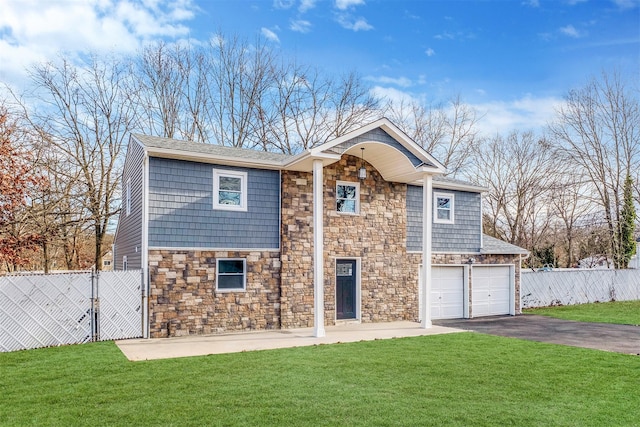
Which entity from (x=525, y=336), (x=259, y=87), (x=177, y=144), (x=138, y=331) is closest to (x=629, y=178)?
(x=525, y=336)

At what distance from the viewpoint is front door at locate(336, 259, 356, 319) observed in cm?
1388

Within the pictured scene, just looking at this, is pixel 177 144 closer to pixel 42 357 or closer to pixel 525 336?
pixel 42 357

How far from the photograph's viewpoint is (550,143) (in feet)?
91.3

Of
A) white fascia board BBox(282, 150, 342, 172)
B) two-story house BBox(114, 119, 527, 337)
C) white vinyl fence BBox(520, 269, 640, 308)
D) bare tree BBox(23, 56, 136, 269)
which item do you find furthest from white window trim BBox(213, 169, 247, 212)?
white vinyl fence BBox(520, 269, 640, 308)

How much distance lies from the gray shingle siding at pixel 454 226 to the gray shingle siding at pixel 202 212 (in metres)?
4.79

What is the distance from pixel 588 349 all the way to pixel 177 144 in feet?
36.2

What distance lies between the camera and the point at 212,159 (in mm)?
12102

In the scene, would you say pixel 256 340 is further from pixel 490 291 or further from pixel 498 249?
pixel 498 249

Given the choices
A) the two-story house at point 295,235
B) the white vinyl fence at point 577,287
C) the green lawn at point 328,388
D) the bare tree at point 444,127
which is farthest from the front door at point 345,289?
the bare tree at point 444,127

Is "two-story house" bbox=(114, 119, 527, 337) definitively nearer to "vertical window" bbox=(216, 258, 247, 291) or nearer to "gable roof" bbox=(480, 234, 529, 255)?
"vertical window" bbox=(216, 258, 247, 291)

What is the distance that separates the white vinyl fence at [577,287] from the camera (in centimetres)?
1988

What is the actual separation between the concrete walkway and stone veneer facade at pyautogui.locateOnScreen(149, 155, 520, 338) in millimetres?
507

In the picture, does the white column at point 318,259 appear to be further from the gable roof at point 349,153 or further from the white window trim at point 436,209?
the white window trim at point 436,209

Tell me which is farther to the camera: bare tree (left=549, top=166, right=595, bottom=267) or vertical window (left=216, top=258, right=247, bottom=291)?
bare tree (left=549, top=166, right=595, bottom=267)
